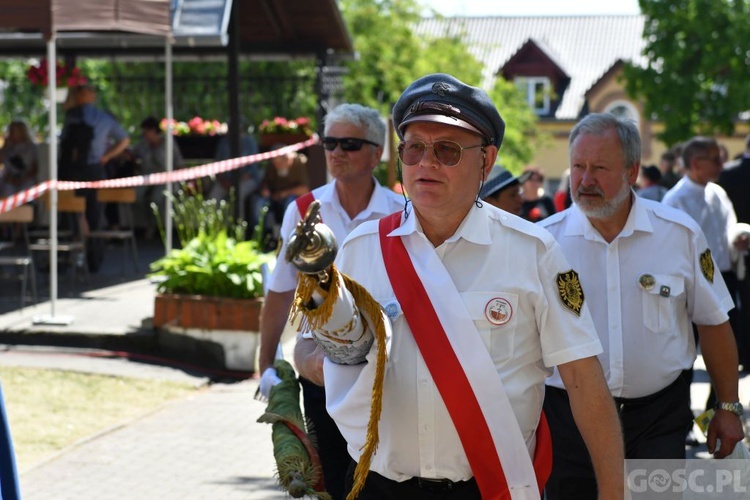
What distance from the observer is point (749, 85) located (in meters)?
35.2

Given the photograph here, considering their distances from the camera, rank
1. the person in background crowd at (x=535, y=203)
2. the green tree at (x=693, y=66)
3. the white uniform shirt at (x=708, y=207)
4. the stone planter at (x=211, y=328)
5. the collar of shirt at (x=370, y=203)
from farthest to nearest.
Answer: the green tree at (x=693, y=66) < the person in background crowd at (x=535, y=203) < the stone planter at (x=211, y=328) < the white uniform shirt at (x=708, y=207) < the collar of shirt at (x=370, y=203)

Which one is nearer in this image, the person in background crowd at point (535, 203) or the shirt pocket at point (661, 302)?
the shirt pocket at point (661, 302)

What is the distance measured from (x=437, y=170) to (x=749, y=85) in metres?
33.8

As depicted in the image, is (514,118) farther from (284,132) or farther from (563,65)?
(563,65)

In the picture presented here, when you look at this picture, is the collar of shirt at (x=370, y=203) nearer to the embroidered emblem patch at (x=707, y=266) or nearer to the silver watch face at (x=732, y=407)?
the embroidered emblem patch at (x=707, y=266)

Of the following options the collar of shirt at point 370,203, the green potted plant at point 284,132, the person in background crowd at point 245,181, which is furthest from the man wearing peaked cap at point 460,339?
the green potted plant at point 284,132

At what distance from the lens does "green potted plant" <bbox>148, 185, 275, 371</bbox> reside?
34.2 feet

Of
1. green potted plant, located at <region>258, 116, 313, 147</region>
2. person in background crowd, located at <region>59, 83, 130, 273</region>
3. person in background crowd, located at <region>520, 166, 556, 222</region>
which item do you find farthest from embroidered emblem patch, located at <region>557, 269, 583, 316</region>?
green potted plant, located at <region>258, 116, 313, 147</region>

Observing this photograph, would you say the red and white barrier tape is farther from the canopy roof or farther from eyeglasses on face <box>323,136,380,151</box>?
eyeglasses on face <box>323,136,380,151</box>

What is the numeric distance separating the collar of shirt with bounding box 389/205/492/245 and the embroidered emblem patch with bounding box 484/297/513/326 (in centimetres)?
18

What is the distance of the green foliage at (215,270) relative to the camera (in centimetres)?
1053

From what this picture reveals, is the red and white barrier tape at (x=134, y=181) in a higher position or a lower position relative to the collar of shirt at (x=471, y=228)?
higher

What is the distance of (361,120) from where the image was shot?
18.9ft

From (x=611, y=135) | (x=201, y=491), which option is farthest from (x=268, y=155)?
(x=611, y=135)
